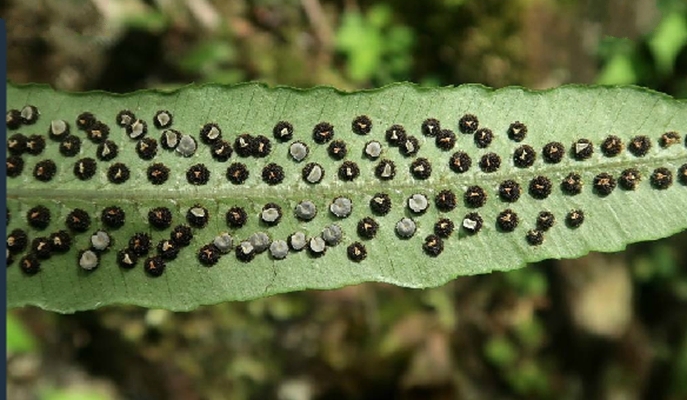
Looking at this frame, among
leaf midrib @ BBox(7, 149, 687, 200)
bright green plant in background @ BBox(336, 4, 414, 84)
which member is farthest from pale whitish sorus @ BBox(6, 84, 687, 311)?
bright green plant in background @ BBox(336, 4, 414, 84)

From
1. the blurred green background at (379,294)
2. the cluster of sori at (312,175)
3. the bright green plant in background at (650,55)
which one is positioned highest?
the bright green plant in background at (650,55)

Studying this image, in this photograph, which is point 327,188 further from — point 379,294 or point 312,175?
point 379,294

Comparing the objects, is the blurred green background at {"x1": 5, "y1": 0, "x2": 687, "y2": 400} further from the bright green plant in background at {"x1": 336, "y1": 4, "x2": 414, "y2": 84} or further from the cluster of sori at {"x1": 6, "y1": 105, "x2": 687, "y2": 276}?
the cluster of sori at {"x1": 6, "y1": 105, "x2": 687, "y2": 276}

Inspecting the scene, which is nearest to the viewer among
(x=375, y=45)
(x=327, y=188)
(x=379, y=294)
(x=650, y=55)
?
(x=327, y=188)

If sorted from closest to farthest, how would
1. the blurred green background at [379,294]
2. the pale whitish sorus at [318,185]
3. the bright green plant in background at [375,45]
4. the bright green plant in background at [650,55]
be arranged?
1. the pale whitish sorus at [318,185]
2. the bright green plant in background at [650,55]
3. the blurred green background at [379,294]
4. the bright green plant in background at [375,45]

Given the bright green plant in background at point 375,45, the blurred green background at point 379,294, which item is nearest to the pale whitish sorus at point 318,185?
the blurred green background at point 379,294

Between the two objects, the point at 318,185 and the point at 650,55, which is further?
the point at 650,55

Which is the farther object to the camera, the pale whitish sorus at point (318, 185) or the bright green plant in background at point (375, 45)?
the bright green plant in background at point (375, 45)

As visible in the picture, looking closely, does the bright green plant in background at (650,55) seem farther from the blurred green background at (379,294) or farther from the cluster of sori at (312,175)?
the cluster of sori at (312,175)

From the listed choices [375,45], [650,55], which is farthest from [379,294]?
[650,55]
